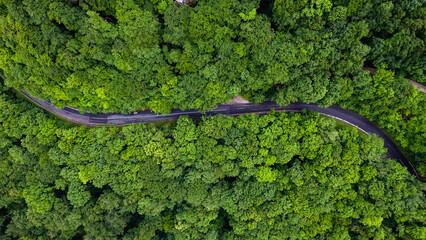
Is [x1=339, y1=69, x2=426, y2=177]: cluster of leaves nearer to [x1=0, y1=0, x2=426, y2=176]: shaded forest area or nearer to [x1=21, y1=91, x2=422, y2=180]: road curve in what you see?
[x1=0, y1=0, x2=426, y2=176]: shaded forest area

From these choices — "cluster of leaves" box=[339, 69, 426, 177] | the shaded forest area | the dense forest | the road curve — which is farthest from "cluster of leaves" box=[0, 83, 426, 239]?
the shaded forest area

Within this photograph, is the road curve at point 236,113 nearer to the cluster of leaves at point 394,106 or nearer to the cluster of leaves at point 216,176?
the cluster of leaves at point 394,106

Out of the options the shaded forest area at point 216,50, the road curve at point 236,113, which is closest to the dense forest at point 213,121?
the shaded forest area at point 216,50


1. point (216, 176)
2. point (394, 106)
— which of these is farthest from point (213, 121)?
point (394, 106)

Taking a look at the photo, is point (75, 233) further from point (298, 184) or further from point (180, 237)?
point (298, 184)

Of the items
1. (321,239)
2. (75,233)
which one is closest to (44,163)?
(75,233)

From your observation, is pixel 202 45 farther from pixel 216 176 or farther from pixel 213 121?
pixel 216 176
